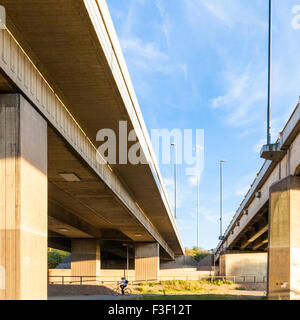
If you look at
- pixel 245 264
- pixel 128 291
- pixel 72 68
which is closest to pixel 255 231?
pixel 245 264

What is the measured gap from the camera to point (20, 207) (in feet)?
39.4

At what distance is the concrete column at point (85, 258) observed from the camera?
5144 centimetres

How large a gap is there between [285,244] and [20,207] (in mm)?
14303

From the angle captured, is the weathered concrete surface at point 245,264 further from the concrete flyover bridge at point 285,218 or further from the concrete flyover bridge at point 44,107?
the concrete flyover bridge at point 44,107

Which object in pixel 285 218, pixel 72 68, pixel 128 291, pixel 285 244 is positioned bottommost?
pixel 128 291

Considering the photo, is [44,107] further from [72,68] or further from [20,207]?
[20,207]

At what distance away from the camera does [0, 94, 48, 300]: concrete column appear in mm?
11719

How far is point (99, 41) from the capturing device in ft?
40.2

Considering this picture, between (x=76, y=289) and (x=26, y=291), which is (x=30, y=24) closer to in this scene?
(x=26, y=291)

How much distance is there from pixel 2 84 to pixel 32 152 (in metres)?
2.18

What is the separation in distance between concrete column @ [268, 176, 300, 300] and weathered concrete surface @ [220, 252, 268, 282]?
39716mm

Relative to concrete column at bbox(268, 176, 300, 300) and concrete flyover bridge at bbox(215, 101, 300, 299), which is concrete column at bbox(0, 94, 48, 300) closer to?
concrete flyover bridge at bbox(215, 101, 300, 299)

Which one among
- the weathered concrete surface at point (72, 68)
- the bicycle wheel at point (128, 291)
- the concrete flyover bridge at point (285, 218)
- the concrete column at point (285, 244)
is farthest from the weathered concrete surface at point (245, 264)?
the weathered concrete surface at point (72, 68)
